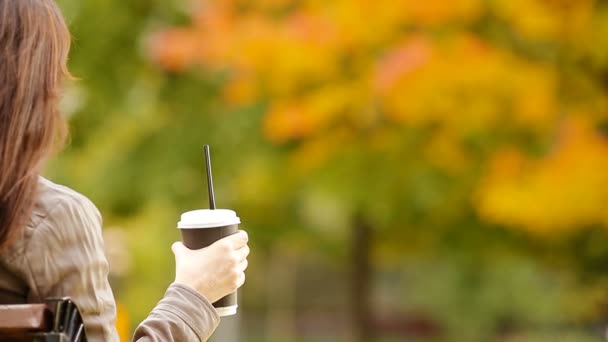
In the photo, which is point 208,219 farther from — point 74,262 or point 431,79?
point 431,79

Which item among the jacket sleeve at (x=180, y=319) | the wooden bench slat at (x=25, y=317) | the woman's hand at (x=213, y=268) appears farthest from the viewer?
the woman's hand at (x=213, y=268)

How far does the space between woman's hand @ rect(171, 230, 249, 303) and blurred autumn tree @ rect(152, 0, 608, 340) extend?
16.1 feet

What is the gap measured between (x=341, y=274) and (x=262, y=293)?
3.66 ft

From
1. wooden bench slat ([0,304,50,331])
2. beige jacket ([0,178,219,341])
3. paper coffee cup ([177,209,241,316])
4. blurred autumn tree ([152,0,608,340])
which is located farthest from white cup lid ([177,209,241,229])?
blurred autumn tree ([152,0,608,340])

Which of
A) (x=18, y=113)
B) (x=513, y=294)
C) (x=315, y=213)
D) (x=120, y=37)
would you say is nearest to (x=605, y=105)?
(x=315, y=213)

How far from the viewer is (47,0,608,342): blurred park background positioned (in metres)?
6.93

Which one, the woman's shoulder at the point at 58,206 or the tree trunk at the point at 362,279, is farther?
the tree trunk at the point at 362,279

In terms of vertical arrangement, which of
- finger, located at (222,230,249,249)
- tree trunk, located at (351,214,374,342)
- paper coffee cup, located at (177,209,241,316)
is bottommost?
tree trunk, located at (351,214,374,342)

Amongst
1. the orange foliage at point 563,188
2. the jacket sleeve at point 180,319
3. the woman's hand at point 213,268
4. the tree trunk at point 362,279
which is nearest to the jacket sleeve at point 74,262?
the jacket sleeve at point 180,319

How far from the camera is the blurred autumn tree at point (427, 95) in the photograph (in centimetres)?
680

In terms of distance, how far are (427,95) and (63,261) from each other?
5518mm

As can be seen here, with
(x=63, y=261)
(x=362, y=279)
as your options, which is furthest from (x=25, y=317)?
(x=362, y=279)

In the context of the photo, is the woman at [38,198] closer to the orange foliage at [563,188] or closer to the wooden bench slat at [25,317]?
the wooden bench slat at [25,317]

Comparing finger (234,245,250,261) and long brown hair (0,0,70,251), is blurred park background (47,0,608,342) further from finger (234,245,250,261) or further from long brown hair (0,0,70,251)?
long brown hair (0,0,70,251)
